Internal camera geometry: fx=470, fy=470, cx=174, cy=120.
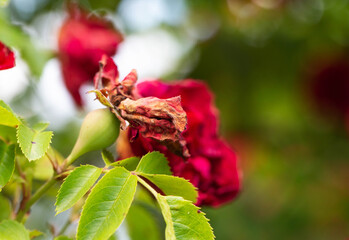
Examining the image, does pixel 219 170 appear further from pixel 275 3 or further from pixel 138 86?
pixel 275 3

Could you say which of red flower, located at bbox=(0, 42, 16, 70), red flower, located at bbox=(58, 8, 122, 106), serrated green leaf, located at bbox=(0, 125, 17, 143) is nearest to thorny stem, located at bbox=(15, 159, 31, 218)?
serrated green leaf, located at bbox=(0, 125, 17, 143)

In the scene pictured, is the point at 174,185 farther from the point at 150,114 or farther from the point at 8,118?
the point at 8,118

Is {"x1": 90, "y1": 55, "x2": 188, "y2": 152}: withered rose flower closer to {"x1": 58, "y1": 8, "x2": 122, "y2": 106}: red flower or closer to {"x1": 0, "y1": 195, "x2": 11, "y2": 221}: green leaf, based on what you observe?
{"x1": 0, "y1": 195, "x2": 11, "y2": 221}: green leaf

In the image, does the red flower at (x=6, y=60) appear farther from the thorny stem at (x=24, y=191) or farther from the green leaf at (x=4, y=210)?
the green leaf at (x=4, y=210)

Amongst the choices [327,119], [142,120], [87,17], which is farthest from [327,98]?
[142,120]

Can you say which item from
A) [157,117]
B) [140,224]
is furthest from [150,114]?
[140,224]
